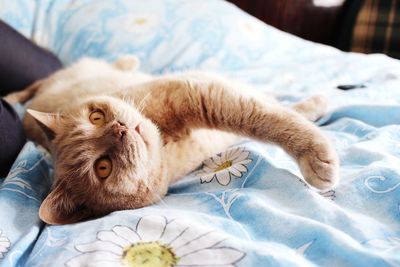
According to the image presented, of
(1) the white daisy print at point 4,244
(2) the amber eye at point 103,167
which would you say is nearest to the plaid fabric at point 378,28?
(2) the amber eye at point 103,167

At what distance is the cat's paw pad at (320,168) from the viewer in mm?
844

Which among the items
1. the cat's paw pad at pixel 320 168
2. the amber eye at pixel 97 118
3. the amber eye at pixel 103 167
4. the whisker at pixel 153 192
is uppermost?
the cat's paw pad at pixel 320 168

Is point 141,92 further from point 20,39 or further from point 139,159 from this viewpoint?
point 20,39

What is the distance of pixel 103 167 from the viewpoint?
3.13ft

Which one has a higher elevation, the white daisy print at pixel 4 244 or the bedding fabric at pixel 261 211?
the bedding fabric at pixel 261 211

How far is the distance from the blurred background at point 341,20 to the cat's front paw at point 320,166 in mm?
1967

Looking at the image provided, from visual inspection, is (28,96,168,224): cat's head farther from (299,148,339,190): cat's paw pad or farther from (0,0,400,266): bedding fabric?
(299,148,339,190): cat's paw pad

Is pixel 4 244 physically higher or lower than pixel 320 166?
lower

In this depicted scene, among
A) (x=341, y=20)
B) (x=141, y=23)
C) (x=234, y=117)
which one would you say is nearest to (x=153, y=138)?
(x=234, y=117)

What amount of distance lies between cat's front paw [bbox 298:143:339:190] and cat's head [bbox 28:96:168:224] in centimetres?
37

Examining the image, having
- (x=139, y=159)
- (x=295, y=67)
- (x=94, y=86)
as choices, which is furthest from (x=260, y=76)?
(x=139, y=159)

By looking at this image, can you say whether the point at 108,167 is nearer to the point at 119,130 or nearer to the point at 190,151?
the point at 119,130

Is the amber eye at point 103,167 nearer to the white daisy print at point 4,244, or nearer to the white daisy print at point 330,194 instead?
the white daisy print at point 4,244

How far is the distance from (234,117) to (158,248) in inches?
17.6
